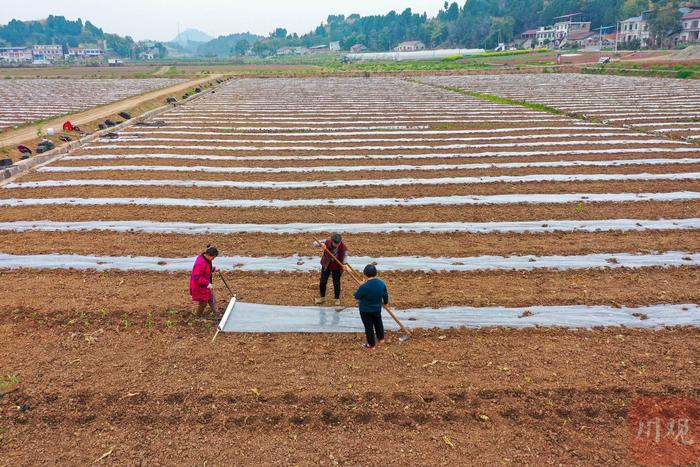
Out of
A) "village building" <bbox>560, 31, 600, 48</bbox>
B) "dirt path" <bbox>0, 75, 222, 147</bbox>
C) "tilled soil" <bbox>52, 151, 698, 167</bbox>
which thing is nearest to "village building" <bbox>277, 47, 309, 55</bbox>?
"village building" <bbox>560, 31, 600, 48</bbox>

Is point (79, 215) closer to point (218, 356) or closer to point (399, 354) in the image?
point (218, 356)

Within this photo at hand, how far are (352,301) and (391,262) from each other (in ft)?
4.53

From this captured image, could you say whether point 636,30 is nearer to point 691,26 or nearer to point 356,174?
point 691,26

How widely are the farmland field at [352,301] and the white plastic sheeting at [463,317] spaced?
0.16ft

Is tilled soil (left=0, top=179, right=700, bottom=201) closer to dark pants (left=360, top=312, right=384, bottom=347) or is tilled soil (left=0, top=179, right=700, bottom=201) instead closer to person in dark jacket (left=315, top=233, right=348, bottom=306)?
person in dark jacket (left=315, top=233, right=348, bottom=306)

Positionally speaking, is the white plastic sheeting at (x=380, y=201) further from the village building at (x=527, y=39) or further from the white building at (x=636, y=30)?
the village building at (x=527, y=39)

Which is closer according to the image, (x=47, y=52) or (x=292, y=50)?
(x=47, y=52)

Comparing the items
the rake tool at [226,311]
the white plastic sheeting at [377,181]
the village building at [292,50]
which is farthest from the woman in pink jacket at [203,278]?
the village building at [292,50]

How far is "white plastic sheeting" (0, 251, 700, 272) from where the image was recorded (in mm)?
7715

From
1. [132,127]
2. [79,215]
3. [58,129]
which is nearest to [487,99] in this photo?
[132,127]

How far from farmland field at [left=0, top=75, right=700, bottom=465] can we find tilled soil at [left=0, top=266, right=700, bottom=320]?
0.13 ft

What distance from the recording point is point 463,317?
20.7ft

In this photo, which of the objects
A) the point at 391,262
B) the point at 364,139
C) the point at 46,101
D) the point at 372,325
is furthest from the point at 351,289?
the point at 46,101

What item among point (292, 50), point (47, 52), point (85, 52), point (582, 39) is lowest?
point (582, 39)
